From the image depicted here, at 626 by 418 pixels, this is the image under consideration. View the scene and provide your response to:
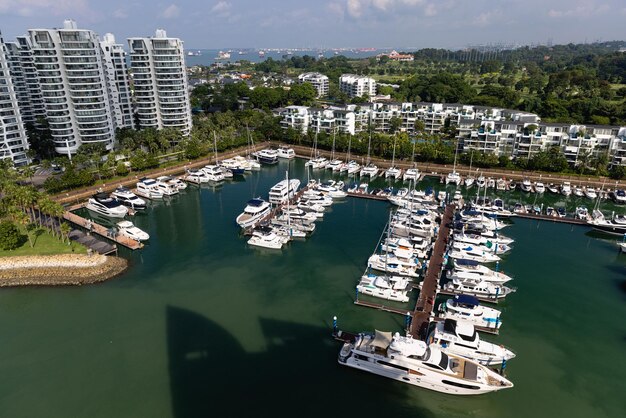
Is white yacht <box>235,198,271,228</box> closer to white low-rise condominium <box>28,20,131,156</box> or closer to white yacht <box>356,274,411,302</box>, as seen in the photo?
white yacht <box>356,274,411,302</box>

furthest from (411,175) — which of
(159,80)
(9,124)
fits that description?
(9,124)

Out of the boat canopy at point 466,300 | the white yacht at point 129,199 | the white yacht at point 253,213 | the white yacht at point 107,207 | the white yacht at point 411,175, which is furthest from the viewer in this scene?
the white yacht at point 411,175

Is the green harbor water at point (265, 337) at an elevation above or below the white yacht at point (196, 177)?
below

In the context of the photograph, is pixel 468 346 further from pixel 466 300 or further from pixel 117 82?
pixel 117 82

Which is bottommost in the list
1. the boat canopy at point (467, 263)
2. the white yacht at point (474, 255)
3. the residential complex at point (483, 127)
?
the white yacht at point (474, 255)

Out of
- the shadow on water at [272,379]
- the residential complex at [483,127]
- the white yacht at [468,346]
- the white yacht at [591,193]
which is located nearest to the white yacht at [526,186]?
the white yacht at [591,193]

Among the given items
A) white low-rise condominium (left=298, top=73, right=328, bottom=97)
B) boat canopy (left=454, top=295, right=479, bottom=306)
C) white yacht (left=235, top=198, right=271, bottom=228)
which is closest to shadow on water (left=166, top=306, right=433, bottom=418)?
boat canopy (left=454, top=295, right=479, bottom=306)

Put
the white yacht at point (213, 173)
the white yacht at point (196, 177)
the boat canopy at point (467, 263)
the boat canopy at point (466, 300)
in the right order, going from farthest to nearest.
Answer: the white yacht at point (213, 173) → the white yacht at point (196, 177) → the boat canopy at point (467, 263) → the boat canopy at point (466, 300)

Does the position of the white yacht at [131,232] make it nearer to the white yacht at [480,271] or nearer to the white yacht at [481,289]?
the white yacht at [481,289]
